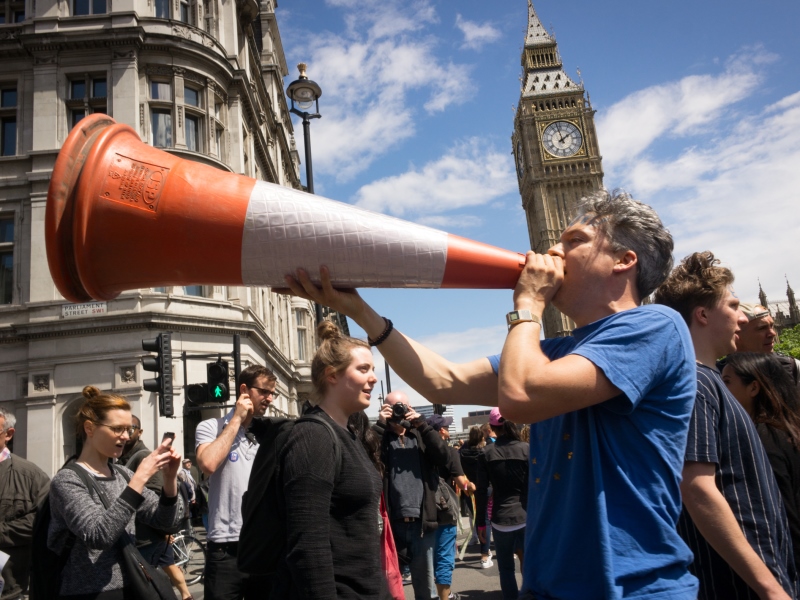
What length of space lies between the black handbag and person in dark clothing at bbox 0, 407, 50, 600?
1.36 metres

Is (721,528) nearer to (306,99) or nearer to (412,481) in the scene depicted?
(412,481)

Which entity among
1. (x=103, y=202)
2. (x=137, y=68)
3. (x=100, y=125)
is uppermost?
(x=137, y=68)

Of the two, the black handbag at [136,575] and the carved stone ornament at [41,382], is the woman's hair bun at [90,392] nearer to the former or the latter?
the black handbag at [136,575]

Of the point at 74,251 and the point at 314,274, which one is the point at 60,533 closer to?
the point at 74,251

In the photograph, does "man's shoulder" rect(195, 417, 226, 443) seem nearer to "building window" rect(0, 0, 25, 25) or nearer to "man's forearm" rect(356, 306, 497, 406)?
"man's forearm" rect(356, 306, 497, 406)

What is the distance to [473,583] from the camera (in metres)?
7.94

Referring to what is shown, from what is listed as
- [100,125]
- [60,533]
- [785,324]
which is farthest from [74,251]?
[785,324]

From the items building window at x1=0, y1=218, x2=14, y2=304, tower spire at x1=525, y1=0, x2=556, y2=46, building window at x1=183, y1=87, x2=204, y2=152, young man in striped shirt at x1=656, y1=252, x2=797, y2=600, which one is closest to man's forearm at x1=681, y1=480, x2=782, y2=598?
young man in striped shirt at x1=656, y1=252, x2=797, y2=600

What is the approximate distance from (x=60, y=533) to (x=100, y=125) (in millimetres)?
1940

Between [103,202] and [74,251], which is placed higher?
[103,202]

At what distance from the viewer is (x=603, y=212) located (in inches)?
76.9

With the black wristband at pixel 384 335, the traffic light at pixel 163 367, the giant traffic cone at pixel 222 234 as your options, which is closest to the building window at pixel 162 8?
the traffic light at pixel 163 367

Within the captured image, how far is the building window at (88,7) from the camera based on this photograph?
18.8m

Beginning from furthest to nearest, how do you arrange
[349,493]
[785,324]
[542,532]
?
[785,324], [349,493], [542,532]
